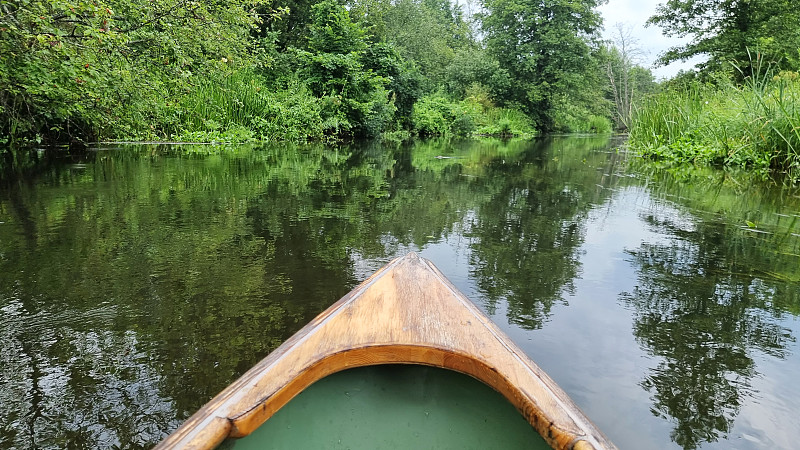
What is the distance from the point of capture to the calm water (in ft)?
4.48

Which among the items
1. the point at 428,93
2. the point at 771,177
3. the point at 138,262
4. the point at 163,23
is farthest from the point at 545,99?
the point at 138,262

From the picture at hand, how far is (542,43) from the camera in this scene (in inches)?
951

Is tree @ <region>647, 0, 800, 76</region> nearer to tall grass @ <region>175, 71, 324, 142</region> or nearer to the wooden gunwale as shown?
tall grass @ <region>175, 71, 324, 142</region>

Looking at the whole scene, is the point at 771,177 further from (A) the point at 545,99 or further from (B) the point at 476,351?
(A) the point at 545,99

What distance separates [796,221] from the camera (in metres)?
3.72

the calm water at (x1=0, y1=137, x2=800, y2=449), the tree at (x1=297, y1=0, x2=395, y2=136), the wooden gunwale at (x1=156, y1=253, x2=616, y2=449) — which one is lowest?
the calm water at (x1=0, y1=137, x2=800, y2=449)

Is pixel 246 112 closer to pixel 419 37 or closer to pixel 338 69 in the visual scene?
pixel 338 69

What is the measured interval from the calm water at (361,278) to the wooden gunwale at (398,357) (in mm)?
543

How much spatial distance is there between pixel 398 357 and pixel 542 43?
2590 centimetres

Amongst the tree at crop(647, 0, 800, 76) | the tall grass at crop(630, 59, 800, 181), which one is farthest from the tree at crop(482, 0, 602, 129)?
the tall grass at crop(630, 59, 800, 181)

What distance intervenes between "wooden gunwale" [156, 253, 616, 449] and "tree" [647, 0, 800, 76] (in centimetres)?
1780

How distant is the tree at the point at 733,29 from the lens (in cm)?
1609

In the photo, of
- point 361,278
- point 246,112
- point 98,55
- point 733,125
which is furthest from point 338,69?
point 361,278

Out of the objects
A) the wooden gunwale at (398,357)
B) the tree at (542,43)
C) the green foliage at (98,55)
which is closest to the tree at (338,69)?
the green foliage at (98,55)
